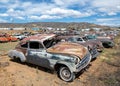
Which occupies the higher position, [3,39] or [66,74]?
[66,74]

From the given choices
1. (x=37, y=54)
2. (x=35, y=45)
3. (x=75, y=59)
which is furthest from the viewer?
(x=35, y=45)

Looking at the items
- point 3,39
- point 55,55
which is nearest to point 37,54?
point 55,55

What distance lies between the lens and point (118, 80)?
752 centimetres

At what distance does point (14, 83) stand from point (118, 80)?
4.41 m

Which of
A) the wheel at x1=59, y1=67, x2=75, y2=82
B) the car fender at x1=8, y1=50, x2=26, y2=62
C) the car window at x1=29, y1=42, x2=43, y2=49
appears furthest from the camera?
the car fender at x1=8, y1=50, x2=26, y2=62

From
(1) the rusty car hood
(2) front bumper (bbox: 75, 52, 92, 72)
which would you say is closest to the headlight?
(2) front bumper (bbox: 75, 52, 92, 72)

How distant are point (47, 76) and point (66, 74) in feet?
3.63

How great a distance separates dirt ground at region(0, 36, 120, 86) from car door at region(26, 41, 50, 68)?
486 millimetres

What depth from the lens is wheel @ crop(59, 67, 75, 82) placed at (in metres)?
7.34

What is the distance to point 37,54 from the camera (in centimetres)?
872

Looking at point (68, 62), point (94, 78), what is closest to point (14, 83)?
point (68, 62)

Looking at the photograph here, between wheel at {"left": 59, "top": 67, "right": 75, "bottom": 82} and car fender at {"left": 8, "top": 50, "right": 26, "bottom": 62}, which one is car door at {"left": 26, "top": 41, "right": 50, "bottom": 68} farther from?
wheel at {"left": 59, "top": 67, "right": 75, "bottom": 82}

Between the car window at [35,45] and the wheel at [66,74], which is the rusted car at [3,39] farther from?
the wheel at [66,74]

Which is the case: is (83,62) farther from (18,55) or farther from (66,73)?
(18,55)
